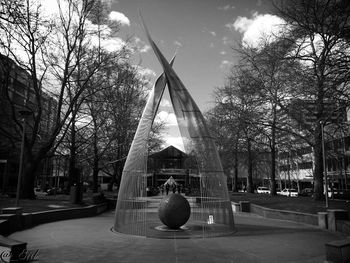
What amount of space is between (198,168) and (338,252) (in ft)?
22.0

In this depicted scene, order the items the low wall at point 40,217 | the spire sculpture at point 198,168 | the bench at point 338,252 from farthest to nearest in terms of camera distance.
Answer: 1. the spire sculpture at point 198,168
2. the low wall at point 40,217
3. the bench at point 338,252

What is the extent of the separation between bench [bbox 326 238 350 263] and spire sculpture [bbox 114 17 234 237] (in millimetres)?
4820

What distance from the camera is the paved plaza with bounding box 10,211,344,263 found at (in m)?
8.51

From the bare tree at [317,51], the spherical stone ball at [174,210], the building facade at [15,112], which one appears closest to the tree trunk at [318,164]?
the bare tree at [317,51]

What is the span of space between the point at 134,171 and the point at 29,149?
1305 cm

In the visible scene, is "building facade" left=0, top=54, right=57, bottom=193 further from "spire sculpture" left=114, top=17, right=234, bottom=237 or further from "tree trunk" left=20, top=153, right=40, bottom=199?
"spire sculpture" left=114, top=17, right=234, bottom=237

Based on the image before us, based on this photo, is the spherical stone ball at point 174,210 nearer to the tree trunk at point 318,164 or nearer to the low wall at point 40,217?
the low wall at point 40,217

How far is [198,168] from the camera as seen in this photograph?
44.3 ft

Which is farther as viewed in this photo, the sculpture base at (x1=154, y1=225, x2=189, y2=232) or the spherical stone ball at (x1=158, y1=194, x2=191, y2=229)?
the sculpture base at (x1=154, y1=225, x2=189, y2=232)

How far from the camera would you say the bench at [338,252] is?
7.57 meters

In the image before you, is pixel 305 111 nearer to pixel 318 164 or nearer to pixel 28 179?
pixel 318 164

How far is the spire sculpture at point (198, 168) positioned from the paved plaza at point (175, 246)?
0.94 metres

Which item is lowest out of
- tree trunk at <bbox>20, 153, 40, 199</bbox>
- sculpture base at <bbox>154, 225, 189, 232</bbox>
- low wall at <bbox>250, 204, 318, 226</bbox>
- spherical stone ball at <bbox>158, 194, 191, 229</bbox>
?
sculpture base at <bbox>154, 225, 189, 232</bbox>

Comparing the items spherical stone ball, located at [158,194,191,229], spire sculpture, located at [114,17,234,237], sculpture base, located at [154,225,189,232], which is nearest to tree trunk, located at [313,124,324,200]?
spire sculpture, located at [114,17,234,237]
